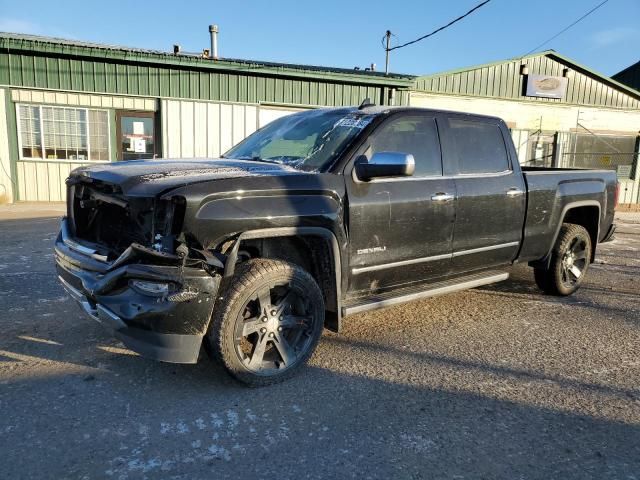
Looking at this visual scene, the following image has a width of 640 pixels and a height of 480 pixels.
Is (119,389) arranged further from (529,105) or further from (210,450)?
(529,105)

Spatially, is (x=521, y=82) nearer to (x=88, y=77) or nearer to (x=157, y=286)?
(x=88, y=77)

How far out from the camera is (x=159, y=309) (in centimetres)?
267

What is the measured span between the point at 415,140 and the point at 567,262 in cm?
270

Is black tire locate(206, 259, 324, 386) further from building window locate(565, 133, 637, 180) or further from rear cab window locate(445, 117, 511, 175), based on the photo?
building window locate(565, 133, 637, 180)

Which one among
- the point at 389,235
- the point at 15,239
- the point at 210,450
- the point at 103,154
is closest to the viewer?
the point at 210,450

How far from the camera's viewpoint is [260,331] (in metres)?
3.12

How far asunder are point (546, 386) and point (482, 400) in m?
0.54

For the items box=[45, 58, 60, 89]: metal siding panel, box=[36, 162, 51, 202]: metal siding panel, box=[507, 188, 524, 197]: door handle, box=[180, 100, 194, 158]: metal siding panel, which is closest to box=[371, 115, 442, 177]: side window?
box=[507, 188, 524, 197]: door handle

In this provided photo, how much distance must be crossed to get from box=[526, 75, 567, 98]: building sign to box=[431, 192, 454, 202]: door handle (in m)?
14.8

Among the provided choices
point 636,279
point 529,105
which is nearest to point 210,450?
point 636,279

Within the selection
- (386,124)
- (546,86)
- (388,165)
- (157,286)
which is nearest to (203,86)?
(386,124)

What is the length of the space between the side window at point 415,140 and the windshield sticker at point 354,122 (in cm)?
12

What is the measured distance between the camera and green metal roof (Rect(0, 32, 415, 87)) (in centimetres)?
1133

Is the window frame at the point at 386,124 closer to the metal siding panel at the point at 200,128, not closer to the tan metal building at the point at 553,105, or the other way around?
the metal siding panel at the point at 200,128
